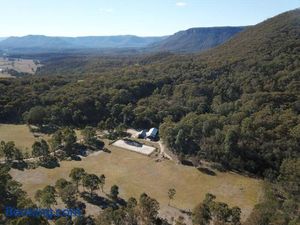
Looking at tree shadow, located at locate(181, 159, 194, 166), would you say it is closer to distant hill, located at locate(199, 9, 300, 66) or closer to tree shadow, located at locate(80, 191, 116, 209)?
tree shadow, located at locate(80, 191, 116, 209)

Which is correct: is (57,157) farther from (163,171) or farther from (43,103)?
(43,103)

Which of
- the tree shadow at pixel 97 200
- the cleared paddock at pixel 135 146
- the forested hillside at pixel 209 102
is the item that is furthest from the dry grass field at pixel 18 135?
the tree shadow at pixel 97 200

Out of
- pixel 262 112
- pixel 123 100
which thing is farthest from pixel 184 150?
pixel 123 100

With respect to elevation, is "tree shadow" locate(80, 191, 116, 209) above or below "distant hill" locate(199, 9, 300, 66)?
below

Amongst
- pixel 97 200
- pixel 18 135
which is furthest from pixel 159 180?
pixel 18 135

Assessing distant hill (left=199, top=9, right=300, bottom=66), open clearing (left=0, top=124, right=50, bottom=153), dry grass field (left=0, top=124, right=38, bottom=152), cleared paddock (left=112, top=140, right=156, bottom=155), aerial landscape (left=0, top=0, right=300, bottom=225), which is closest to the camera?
aerial landscape (left=0, top=0, right=300, bottom=225)

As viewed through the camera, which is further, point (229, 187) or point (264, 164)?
point (264, 164)

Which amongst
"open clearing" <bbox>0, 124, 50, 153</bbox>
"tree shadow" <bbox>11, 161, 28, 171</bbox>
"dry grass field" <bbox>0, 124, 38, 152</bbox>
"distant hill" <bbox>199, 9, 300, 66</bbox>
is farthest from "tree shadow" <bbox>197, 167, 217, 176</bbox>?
"distant hill" <bbox>199, 9, 300, 66</bbox>
